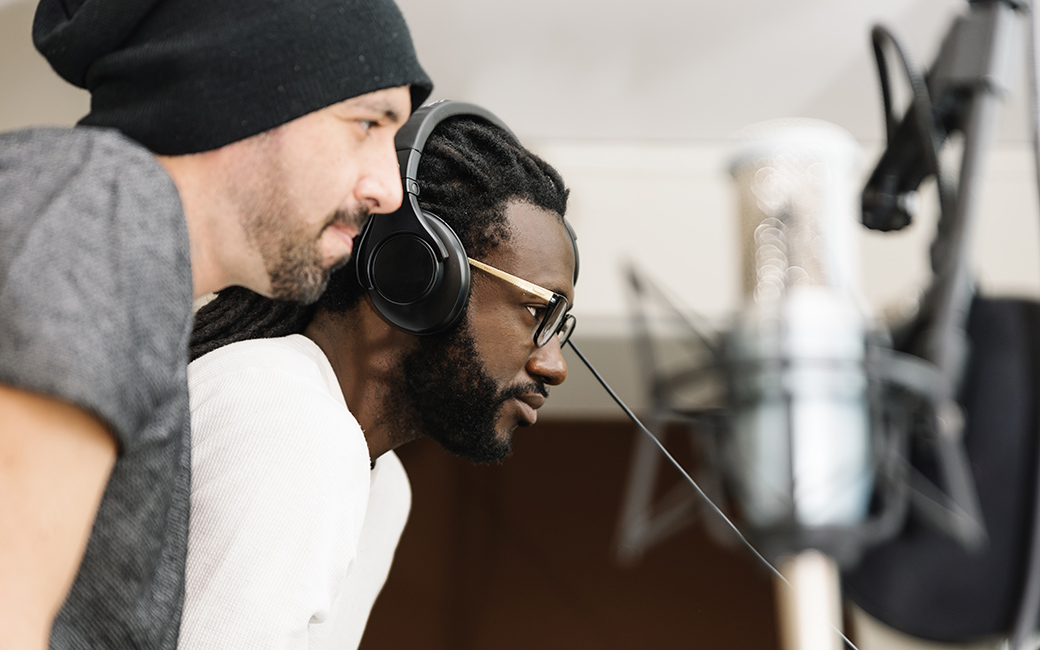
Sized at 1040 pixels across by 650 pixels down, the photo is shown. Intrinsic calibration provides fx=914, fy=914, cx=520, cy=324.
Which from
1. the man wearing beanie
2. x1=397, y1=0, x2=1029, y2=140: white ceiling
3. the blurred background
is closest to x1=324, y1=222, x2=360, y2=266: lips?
the man wearing beanie

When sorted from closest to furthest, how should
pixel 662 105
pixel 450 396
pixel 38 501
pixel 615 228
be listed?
pixel 38 501, pixel 450 396, pixel 662 105, pixel 615 228

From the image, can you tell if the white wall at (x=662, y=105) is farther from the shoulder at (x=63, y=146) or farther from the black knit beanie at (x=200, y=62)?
the shoulder at (x=63, y=146)

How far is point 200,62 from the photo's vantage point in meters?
0.59

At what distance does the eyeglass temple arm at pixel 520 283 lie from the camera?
3.14ft

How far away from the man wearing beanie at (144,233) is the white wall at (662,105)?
1.46 m

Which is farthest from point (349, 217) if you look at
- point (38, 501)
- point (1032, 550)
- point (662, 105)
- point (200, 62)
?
point (662, 105)

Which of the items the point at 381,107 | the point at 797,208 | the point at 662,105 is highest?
the point at 381,107

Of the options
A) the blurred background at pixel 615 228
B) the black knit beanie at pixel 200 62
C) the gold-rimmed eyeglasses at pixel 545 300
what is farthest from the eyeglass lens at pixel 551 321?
the blurred background at pixel 615 228

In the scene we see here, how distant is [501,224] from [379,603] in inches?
79.6

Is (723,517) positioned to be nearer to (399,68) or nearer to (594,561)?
(399,68)

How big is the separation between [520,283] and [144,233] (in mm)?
508

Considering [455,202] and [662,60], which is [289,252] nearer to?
[455,202]

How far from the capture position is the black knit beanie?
1.94ft

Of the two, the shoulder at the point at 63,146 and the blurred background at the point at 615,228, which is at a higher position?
the shoulder at the point at 63,146
